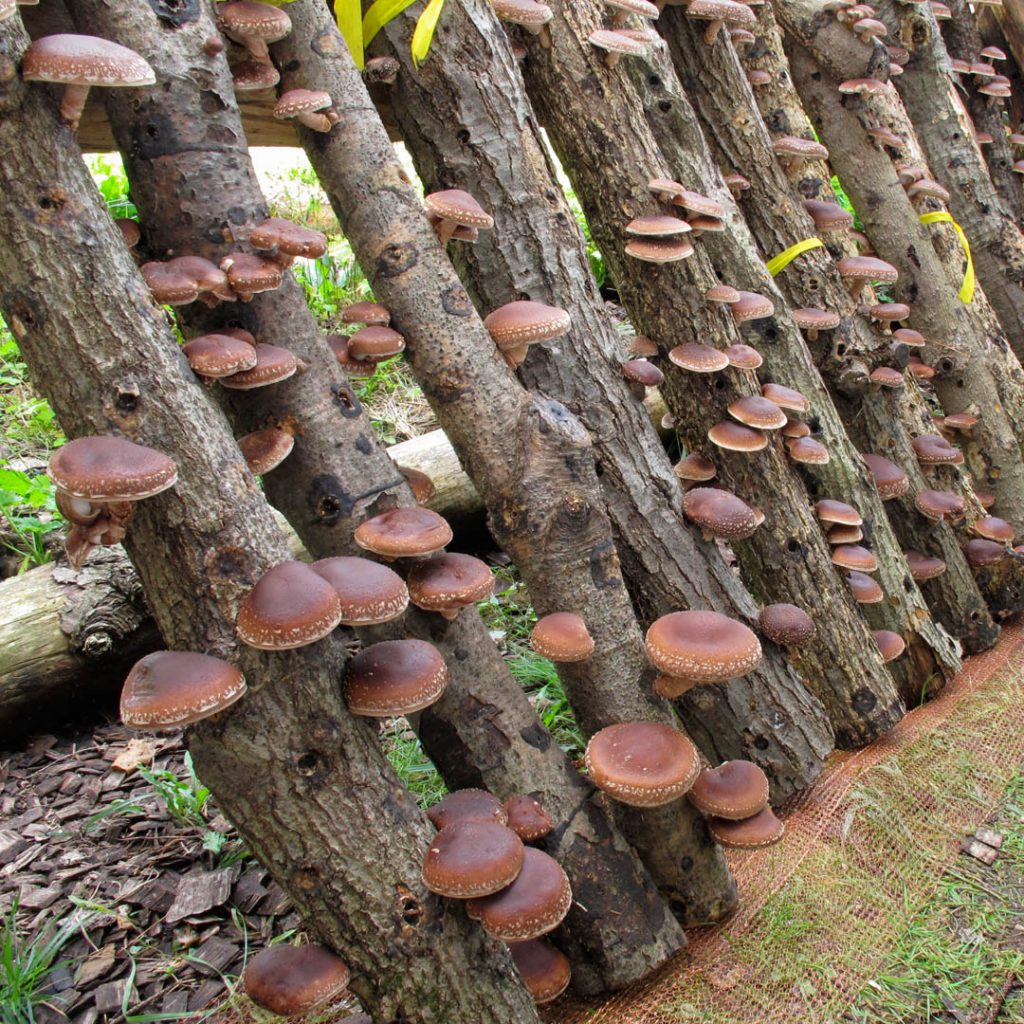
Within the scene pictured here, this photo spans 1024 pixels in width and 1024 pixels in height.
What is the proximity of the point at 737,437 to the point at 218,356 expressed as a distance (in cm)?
226

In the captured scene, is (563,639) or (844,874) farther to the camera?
(844,874)

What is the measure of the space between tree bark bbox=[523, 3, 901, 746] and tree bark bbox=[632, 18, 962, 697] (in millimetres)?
254

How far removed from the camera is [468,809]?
2.66 meters

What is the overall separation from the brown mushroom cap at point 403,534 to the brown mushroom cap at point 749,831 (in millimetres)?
1461

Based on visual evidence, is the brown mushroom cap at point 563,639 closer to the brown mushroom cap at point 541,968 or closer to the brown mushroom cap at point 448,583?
the brown mushroom cap at point 448,583

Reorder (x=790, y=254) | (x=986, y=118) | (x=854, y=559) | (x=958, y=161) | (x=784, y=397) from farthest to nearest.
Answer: (x=986, y=118) → (x=958, y=161) → (x=790, y=254) → (x=854, y=559) → (x=784, y=397)

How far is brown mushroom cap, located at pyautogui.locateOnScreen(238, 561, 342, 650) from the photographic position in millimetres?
2107

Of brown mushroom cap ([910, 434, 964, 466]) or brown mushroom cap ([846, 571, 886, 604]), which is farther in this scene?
brown mushroom cap ([910, 434, 964, 466])

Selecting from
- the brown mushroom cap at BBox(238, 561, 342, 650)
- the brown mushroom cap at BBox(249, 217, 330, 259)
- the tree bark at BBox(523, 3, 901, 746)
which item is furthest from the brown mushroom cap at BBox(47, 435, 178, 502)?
the tree bark at BBox(523, 3, 901, 746)

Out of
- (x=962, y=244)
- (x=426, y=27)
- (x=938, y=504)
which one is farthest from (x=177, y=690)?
(x=962, y=244)

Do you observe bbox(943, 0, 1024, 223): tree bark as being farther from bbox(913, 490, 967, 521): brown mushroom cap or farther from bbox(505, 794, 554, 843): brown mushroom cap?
bbox(505, 794, 554, 843): brown mushroom cap

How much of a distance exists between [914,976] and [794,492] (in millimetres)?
1945

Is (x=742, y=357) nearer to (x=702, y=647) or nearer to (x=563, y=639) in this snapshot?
(x=702, y=647)

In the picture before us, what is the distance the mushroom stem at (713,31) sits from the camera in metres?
4.07
